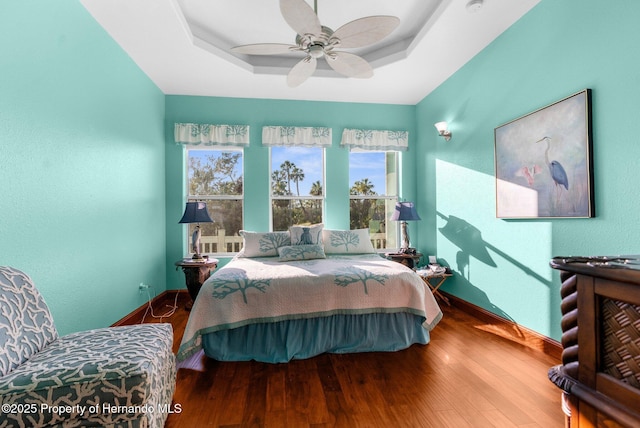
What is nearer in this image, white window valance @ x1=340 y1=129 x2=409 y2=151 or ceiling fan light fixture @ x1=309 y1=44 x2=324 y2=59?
ceiling fan light fixture @ x1=309 y1=44 x2=324 y2=59

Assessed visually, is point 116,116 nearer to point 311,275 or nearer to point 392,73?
point 311,275

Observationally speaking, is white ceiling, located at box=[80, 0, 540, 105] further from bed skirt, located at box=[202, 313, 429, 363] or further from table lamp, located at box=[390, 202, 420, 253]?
bed skirt, located at box=[202, 313, 429, 363]

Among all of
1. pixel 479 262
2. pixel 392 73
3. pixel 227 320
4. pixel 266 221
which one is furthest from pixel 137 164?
pixel 479 262

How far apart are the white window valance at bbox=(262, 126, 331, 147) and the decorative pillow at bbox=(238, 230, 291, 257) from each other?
1.39m

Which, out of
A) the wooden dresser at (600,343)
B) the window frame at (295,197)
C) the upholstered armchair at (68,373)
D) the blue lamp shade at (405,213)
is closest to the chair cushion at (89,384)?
the upholstered armchair at (68,373)

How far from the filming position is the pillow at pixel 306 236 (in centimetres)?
371

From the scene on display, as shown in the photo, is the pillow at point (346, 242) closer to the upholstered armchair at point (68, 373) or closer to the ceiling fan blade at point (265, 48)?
the ceiling fan blade at point (265, 48)

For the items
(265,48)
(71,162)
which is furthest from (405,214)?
(71,162)

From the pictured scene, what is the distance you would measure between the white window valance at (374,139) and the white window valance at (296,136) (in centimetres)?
29

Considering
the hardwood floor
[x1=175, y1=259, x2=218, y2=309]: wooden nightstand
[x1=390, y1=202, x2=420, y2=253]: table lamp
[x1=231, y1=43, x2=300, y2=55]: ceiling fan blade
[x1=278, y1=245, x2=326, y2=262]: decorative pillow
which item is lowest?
the hardwood floor

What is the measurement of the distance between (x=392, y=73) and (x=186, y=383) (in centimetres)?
367

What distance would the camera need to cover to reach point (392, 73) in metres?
3.63

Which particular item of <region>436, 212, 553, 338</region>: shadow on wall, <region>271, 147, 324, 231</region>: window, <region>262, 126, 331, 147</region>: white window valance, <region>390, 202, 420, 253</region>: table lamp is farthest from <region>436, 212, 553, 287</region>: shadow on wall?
<region>262, 126, 331, 147</region>: white window valance

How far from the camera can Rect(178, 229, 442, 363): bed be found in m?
2.34
